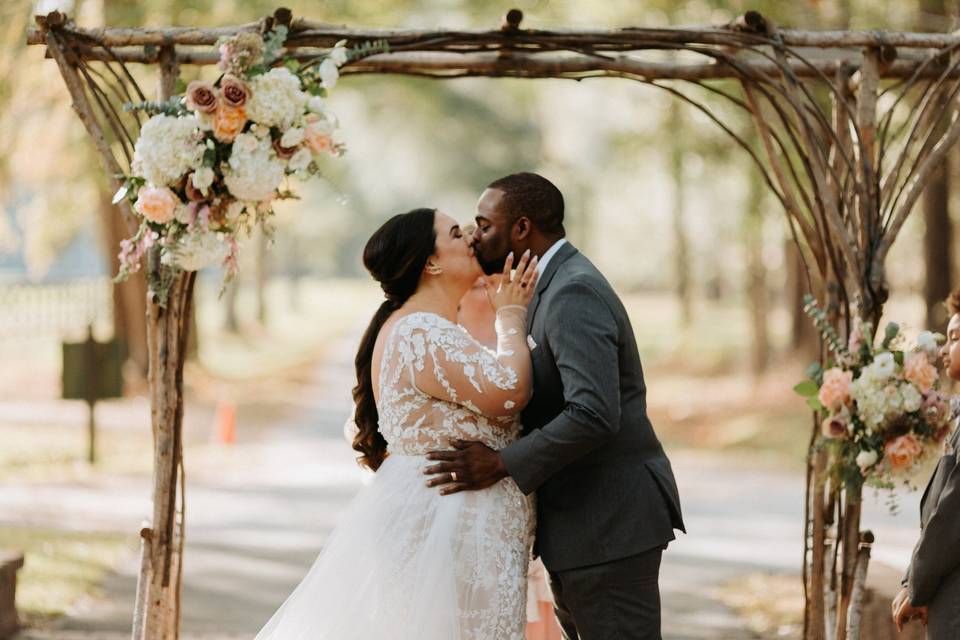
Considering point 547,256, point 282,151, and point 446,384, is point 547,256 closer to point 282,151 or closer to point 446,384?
point 446,384

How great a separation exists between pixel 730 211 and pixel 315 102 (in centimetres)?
2241

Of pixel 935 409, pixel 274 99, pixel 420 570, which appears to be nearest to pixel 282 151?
pixel 274 99

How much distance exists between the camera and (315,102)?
14.5ft

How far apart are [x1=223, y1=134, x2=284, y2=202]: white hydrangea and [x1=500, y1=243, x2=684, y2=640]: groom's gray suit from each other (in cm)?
101

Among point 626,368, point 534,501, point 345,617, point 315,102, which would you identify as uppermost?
point 315,102

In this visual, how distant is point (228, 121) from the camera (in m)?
4.26

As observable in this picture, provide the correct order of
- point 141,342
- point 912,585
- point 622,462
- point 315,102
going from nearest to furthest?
point 912,585 < point 622,462 < point 315,102 < point 141,342

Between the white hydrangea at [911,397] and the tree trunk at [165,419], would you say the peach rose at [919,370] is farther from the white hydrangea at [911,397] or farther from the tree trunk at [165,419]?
the tree trunk at [165,419]

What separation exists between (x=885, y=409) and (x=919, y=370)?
0.62 ft

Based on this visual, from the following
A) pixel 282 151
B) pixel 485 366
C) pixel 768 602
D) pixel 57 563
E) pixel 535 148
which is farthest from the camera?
pixel 535 148

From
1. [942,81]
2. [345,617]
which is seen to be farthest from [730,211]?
[345,617]

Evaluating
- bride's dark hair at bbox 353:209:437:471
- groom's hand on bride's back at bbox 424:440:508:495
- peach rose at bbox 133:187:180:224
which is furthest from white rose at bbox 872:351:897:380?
peach rose at bbox 133:187:180:224

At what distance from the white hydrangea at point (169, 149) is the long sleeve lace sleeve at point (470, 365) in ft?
3.20

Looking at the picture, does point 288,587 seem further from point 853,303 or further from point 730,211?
point 730,211
